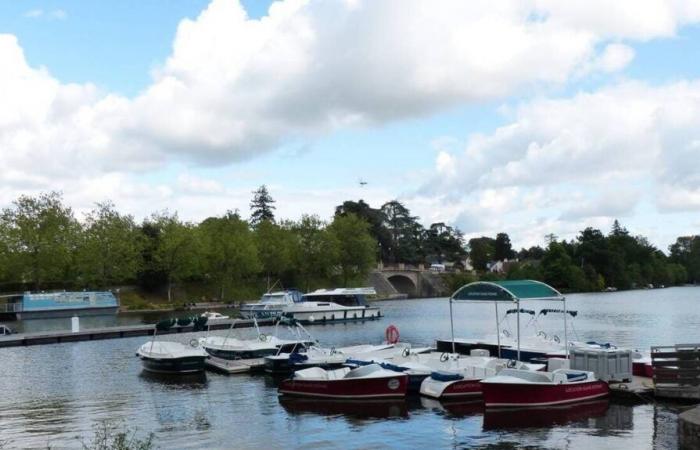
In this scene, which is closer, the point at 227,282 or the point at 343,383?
the point at 343,383

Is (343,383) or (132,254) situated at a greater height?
(132,254)

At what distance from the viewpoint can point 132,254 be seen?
363 feet

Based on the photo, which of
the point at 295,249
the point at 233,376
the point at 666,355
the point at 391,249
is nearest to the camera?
the point at 666,355

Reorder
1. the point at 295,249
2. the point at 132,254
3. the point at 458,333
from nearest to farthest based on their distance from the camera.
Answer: the point at 458,333 < the point at 132,254 < the point at 295,249

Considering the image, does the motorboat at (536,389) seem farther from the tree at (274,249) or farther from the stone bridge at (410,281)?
the stone bridge at (410,281)

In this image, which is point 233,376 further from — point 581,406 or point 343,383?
point 581,406

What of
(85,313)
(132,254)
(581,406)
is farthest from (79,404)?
(132,254)

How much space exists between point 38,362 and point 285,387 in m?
22.2

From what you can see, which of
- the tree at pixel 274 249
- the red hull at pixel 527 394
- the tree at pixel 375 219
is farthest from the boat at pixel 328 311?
the tree at pixel 375 219

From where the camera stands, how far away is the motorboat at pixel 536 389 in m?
25.7

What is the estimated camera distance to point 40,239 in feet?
350

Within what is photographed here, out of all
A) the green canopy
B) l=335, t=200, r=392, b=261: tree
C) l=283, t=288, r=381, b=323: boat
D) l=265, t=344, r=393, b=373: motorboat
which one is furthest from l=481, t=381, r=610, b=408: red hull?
l=335, t=200, r=392, b=261: tree

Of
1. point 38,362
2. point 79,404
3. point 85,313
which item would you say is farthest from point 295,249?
point 79,404

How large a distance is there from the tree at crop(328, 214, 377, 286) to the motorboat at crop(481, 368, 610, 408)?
105326 millimetres
